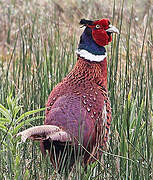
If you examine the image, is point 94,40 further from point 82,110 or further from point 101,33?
point 82,110

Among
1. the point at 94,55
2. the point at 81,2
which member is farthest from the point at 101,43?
the point at 81,2

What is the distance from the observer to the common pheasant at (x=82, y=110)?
180 cm

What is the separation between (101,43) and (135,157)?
0.67m

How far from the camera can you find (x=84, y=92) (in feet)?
6.66

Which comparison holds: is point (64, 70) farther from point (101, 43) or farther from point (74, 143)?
point (74, 143)

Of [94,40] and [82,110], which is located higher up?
[94,40]

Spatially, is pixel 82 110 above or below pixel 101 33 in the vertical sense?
below

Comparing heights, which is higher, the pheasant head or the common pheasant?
the pheasant head

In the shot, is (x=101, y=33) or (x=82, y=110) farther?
(x=101, y=33)

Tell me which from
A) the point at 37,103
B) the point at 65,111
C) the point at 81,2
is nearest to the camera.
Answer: the point at 65,111

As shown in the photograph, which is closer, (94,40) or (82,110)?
(82,110)

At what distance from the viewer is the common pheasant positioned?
180cm

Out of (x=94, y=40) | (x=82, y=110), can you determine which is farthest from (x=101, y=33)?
(x=82, y=110)

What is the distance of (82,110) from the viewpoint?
6.40 ft
